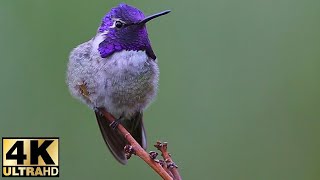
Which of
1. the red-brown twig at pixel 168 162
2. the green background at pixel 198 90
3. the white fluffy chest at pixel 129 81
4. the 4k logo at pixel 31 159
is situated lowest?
the red-brown twig at pixel 168 162

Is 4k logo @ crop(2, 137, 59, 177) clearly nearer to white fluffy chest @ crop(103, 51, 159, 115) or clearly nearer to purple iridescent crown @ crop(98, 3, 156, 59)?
white fluffy chest @ crop(103, 51, 159, 115)

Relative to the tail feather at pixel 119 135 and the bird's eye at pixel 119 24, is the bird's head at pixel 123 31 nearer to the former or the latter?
the bird's eye at pixel 119 24

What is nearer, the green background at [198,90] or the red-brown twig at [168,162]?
the red-brown twig at [168,162]

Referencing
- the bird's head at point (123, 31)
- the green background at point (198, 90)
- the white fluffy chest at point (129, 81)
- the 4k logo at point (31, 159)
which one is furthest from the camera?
the green background at point (198, 90)

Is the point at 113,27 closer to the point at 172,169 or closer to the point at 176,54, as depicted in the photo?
the point at 172,169

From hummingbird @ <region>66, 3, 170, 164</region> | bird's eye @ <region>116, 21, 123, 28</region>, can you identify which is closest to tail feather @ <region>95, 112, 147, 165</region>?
hummingbird @ <region>66, 3, 170, 164</region>

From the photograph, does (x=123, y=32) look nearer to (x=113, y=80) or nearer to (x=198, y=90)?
(x=113, y=80)

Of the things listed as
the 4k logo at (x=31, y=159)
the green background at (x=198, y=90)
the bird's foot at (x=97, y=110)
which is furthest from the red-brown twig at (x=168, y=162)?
the green background at (x=198, y=90)
